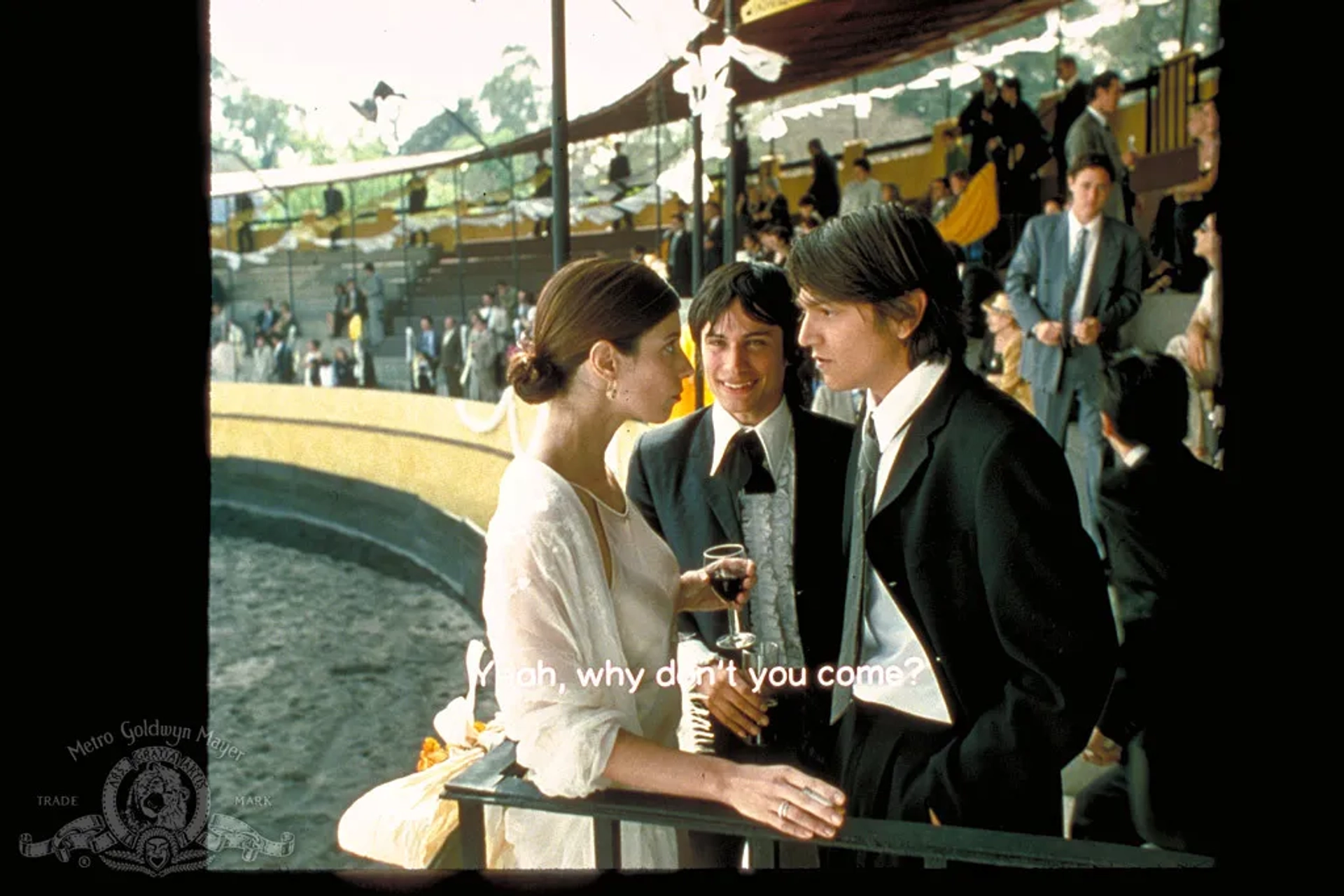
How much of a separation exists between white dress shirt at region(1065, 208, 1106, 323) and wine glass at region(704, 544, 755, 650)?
73 cm

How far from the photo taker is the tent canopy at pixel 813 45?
6.91 feet

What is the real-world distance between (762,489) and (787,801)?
0.58 m

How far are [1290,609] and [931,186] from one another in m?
1.03

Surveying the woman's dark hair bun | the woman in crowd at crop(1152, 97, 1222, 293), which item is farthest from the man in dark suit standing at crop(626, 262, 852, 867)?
the woman in crowd at crop(1152, 97, 1222, 293)

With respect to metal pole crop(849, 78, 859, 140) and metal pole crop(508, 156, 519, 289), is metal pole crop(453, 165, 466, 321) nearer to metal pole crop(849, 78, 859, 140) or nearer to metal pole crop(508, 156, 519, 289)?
metal pole crop(508, 156, 519, 289)

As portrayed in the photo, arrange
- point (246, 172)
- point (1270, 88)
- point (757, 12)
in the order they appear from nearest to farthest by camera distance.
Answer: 1. point (1270, 88)
2. point (757, 12)
3. point (246, 172)

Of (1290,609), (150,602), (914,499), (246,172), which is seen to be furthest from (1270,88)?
(150,602)

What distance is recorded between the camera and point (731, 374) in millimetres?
1852

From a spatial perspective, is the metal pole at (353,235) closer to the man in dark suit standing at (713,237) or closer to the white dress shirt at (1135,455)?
the man in dark suit standing at (713,237)

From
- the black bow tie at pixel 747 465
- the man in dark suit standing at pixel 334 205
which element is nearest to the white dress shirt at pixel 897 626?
the black bow tie at pixel 747 465

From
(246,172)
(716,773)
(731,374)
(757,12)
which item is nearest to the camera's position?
(716,773)

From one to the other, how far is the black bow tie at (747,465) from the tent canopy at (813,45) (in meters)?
0.72

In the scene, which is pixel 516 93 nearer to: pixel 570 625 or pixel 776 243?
pixel 776 243

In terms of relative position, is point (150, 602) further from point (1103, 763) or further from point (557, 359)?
point (1103, 763)
